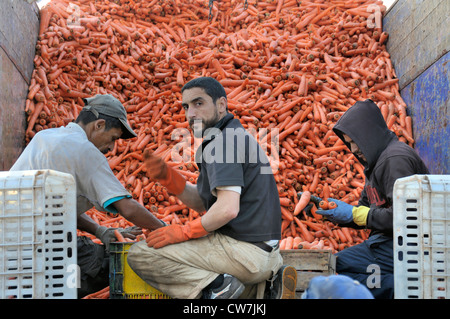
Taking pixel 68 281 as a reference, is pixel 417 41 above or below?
above

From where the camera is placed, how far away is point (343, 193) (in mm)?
5496

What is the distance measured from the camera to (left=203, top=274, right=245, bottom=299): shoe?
8.77ft

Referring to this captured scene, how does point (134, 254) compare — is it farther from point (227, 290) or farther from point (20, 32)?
point (20, 32)

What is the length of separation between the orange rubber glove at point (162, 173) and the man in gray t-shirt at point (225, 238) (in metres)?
0.29

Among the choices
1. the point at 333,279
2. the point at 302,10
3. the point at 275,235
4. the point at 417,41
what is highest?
the point at 302,10

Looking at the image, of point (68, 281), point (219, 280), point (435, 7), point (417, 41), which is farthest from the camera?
point (417, 41)

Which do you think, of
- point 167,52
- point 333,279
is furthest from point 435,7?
point 333,279

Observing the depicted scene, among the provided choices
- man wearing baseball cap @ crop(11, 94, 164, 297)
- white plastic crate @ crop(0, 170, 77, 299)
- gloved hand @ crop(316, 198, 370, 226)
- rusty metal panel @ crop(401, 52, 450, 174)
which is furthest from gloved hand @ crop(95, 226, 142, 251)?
rusty metal panel @ crop(401, 52, 450, 174)

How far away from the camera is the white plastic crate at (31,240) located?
236 cm

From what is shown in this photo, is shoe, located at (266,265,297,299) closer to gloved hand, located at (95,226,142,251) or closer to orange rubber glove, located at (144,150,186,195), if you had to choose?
orange rubber glove, located at (144,150,186,195)

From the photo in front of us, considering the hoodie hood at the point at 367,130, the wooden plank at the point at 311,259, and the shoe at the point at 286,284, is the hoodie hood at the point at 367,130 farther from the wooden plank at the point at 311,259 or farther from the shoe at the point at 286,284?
the shoe at the point at 286,284

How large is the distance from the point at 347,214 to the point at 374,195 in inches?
8.9
